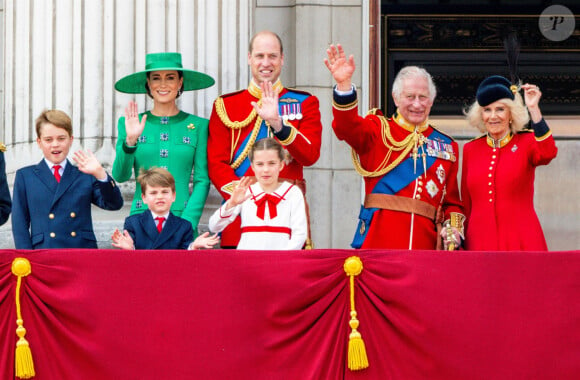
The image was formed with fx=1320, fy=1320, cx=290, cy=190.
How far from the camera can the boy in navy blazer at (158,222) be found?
631 centimetres

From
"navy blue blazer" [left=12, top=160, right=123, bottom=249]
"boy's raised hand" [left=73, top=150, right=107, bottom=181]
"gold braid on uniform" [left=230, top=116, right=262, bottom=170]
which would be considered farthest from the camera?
"gold braid on uniform" [left=230, top=116, right=262, bottom=170]

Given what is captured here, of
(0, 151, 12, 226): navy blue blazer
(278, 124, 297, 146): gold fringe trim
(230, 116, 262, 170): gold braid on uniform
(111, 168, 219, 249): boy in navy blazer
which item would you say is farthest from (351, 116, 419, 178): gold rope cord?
(0, 151, 12, 226): navy blue blazer

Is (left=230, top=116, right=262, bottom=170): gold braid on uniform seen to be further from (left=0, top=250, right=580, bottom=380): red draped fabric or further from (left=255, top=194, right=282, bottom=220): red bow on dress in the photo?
(left=0, top=250, right=580, bottom=380): red draped fabric

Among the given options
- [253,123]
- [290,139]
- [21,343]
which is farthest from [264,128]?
[21,343]

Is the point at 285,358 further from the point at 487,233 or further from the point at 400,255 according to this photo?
the point at 487,233

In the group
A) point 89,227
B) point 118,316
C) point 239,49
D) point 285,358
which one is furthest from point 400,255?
point 239,49

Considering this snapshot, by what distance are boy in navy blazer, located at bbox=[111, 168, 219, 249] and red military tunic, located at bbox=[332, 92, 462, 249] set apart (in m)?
0.89

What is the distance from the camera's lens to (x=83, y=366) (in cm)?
553

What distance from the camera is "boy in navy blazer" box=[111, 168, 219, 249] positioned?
20.7 ft

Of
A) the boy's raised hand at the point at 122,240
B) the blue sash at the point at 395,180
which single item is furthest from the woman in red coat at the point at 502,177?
the boy's raised hand at the point at 122,240

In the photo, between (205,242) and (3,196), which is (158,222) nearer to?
(205,242)

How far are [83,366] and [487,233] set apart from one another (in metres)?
Answer: 2.15

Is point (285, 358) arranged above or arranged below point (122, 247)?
below

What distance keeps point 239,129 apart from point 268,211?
2.44 ft
